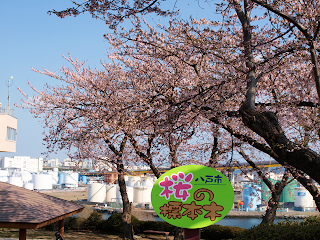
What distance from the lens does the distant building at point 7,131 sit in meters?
25.6

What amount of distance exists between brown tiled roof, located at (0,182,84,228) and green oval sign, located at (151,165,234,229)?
12.9ft

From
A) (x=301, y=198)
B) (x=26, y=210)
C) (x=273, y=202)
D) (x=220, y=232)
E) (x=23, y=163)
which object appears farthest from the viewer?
(x=23, y=163)

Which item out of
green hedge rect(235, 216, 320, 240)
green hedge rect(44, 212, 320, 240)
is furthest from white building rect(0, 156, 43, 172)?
green hedge rect(235, 216, 320, 240)

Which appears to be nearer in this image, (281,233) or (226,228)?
(281,233)

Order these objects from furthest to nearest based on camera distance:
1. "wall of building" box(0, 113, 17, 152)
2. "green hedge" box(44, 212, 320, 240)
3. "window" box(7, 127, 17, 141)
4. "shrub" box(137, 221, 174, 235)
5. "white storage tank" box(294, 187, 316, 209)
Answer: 1. "white storage tank" box(294, 187, 316, 209)
2. "window" box(7, 127, 17, 141)
3. "wall of building" box(0, 113, 17, 152)
4. "shrub" box(137, 221, 174, 235)
5. "green hedge" box(44, 212, 320, 240)

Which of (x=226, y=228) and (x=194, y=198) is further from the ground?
(x=194, y=198)

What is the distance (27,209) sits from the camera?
7203 millimetres

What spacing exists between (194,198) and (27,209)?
195 inches

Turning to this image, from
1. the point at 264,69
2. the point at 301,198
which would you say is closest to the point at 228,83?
the point at 264,69

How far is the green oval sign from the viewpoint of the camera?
4145 millimetres

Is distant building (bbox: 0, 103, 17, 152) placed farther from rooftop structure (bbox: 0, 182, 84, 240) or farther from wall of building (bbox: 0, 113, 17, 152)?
rooftop structure (bbox: 0, 182, 84, 240)

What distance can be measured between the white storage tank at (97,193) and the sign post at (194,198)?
37283 mm

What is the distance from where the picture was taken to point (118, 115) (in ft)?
26.0

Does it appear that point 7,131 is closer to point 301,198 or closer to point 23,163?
point 301,198
